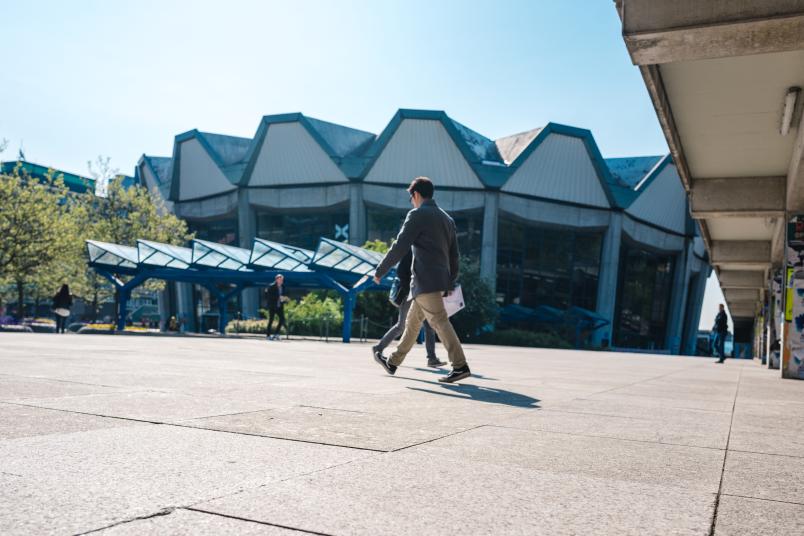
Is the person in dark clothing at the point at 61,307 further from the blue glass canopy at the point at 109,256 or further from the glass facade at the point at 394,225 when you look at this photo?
the glass facade at the point at 394,225

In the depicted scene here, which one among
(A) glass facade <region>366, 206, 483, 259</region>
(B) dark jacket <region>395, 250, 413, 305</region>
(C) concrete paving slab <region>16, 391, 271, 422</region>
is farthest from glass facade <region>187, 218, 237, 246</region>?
(C) concrete paving slab <region>16, 391, 271, 422</region>

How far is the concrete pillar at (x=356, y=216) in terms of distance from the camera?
1937 inches

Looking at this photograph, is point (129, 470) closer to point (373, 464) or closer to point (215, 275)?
point (373, 464)

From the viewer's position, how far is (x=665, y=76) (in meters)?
9.02

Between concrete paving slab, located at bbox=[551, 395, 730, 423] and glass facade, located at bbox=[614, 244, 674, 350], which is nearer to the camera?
concrete paving slab, located at bbox=[551, 395, 730, 423]

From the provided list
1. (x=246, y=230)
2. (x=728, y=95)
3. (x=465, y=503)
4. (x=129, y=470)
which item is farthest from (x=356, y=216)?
(x=465, y=503)

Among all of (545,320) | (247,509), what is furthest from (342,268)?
(545,320)

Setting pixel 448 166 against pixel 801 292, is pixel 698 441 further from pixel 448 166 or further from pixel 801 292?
pixel 448 166

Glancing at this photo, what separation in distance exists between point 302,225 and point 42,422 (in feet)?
171

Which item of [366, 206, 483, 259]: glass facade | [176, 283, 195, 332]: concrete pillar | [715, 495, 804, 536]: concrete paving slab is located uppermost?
[366, 206, 483, 259]: glass facade

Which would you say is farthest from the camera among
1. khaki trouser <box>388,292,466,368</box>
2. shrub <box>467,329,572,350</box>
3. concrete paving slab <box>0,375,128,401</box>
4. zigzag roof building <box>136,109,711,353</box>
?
→ zigzag roof building <box>136,109,711,353</box>

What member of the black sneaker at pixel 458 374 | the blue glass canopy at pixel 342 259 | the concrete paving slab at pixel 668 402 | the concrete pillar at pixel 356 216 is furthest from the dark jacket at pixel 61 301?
the concrete pillar at pixel 356 216

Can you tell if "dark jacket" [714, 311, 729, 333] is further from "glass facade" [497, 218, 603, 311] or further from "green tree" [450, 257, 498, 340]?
"glass facade" [497, 218, 603, 311]

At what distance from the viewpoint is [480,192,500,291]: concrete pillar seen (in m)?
48.4
